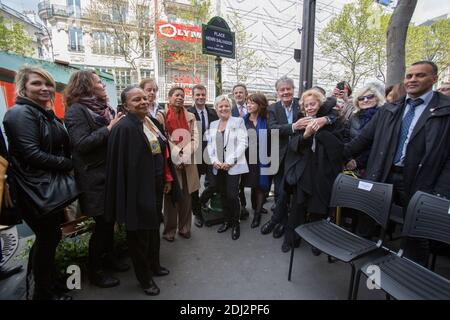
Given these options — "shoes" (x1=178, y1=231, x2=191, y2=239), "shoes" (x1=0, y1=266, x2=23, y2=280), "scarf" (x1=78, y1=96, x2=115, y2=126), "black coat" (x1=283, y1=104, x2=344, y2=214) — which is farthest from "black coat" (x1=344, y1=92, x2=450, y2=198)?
"shoes" (x1=0, y1=266, x2=23, y2=280)

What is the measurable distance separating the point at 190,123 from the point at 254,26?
2325cm

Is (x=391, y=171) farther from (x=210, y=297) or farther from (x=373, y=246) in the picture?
(x=210, y=297)

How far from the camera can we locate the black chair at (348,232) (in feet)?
6.57

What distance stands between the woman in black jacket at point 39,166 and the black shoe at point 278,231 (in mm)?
Result: 2500

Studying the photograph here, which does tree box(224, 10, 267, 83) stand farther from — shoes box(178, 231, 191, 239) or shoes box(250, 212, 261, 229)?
shoes box(178, 231, 191, 239)

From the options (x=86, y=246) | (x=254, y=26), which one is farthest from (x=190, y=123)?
(x=254, y=26)

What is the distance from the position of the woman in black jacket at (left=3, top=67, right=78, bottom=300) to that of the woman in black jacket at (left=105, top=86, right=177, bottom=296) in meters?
0.37

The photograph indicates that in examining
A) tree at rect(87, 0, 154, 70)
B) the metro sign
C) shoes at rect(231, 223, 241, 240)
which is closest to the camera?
shoes at rect(231, 223, 241, 240)

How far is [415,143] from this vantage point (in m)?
2.22

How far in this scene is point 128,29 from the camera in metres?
16.4

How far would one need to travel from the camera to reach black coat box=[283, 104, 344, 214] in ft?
9.08

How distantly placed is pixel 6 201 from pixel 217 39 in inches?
195

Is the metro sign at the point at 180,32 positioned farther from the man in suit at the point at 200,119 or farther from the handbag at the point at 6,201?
the handbag at the point at 6,201

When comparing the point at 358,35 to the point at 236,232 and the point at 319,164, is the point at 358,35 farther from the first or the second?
the point at 236,232
